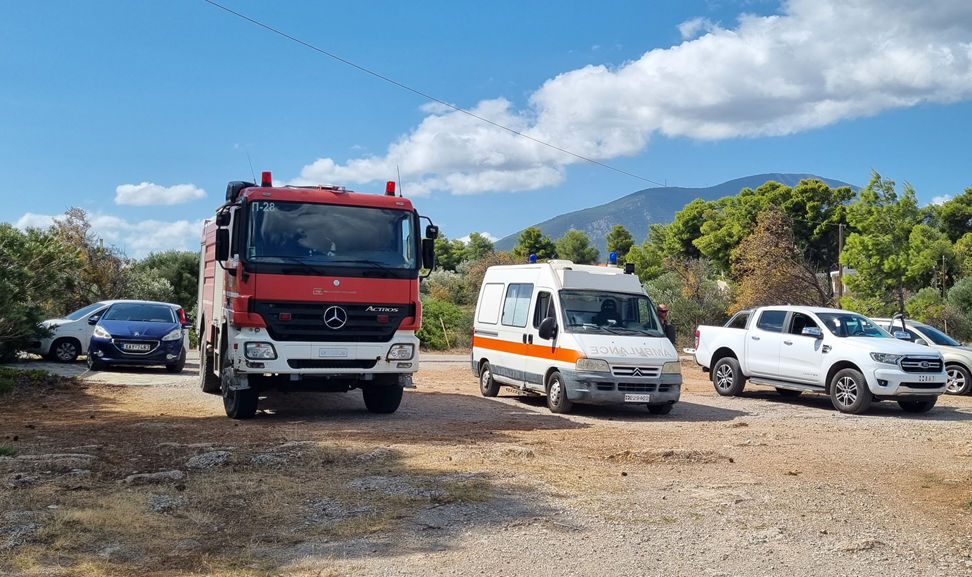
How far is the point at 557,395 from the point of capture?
14.2m

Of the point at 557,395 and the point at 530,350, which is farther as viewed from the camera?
the point at 530,350

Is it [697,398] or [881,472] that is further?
[697,398]

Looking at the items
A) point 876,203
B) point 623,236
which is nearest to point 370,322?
point 876,203

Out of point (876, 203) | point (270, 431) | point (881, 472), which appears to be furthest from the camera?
point (876, 203)

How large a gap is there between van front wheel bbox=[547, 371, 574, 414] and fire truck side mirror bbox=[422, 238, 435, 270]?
296cm

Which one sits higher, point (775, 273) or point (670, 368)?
point (775, 273)

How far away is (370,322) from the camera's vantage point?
1220 cm

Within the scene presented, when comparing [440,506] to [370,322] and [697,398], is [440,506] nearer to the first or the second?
[370,322]

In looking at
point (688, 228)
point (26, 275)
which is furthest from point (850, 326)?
point (688, 228)

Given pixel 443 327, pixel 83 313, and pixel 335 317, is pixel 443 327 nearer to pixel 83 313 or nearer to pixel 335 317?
pixel 83 313

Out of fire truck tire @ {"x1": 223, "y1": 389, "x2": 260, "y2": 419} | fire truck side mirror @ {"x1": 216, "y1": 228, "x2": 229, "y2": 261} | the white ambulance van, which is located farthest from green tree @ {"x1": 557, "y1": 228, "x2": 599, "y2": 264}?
fire truck side mirror @ {"x1": 216, "y1": 228, "x2": 229, "y2": 261}

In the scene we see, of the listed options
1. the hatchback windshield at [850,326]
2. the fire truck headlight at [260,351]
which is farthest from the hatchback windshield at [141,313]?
the hatchback windshield at [850,326]

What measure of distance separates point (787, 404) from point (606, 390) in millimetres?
4973

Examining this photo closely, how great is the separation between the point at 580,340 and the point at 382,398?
3107 mm
